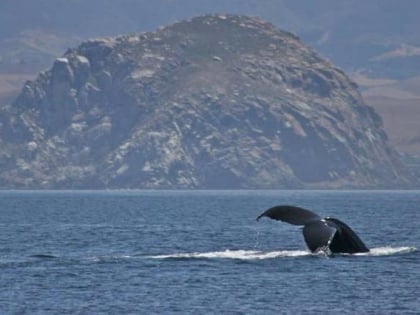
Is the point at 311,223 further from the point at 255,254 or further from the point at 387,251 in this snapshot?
the point at 387,251

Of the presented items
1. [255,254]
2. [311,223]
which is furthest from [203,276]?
[255,254]

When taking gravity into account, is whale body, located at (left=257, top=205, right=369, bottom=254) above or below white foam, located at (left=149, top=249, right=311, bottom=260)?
above

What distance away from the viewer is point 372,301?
5597cm

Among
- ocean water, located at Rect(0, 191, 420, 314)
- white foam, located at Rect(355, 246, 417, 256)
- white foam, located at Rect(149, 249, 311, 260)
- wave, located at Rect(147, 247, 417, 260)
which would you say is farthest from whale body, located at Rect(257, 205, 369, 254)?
white foam, located at Rect(149, 249, 311, 260)

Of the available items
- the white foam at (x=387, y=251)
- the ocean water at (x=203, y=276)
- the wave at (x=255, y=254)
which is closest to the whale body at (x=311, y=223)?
the ocean water at (x=203, y=276)

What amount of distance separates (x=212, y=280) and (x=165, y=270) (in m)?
5.15

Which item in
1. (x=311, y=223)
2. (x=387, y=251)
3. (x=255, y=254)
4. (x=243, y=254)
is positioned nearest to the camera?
(x=311, y=223)

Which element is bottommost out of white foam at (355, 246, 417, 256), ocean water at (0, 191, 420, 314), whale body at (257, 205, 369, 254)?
ocean water at (0, 191, 420, 314)

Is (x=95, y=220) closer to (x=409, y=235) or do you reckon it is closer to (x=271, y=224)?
(x=271, y=224)

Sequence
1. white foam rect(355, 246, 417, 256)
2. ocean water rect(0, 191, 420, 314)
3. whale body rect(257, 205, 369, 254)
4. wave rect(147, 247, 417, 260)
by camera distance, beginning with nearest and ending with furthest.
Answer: ocean water rect(0, 191, 420, 314)
whale body rect(257, 205, 369, 254)
wave rect(147, 247, 417, 260)
white foam rect(355, 246, 417, 256)

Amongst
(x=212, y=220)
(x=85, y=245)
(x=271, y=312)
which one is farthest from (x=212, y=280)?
(x=212, y=220)

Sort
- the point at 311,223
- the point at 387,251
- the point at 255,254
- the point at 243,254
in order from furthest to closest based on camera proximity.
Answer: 1. the point at 387,251
2. the point at 243,254
3. the point at 255,254
4. the point at 311,223

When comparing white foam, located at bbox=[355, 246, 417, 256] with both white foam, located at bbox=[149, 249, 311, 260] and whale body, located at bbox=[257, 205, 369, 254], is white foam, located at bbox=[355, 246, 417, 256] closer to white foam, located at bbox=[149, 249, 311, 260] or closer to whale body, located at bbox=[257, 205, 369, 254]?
white foam, located at bbox=[149, 249, 311, 260]

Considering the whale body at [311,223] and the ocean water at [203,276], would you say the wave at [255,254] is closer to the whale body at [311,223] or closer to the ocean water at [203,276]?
the ocean water at [203,276]
